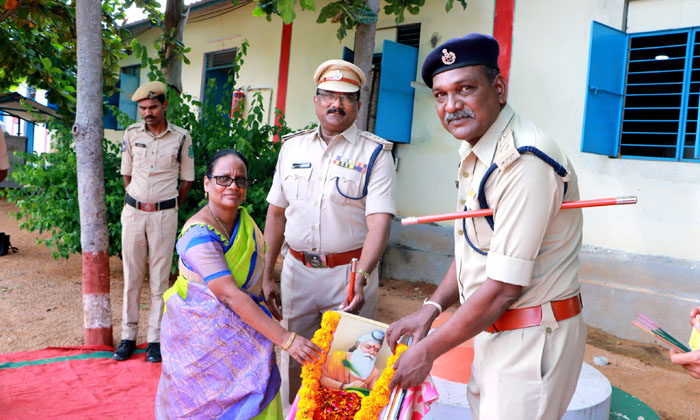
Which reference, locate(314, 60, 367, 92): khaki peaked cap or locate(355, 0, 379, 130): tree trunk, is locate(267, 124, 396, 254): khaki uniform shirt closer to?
locate(314, 60, 367, 92): khaki peaked cap

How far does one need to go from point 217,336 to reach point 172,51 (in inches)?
185

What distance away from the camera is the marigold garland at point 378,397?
74.6 inches

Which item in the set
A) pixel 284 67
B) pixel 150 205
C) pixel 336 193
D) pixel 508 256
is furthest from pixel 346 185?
pixel 284 67

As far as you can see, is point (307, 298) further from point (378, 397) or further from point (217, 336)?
point (378, 397)

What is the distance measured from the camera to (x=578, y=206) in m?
1.61

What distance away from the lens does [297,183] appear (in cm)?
311

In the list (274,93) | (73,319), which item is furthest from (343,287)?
(274,93)

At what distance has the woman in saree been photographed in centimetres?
241

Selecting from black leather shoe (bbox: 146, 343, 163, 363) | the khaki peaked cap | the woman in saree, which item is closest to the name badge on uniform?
the khaki peaked cap

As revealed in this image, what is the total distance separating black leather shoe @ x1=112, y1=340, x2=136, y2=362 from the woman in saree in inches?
83.6

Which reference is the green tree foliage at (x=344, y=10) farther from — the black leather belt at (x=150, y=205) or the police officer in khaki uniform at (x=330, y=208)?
the police officer in khaki uniform at (x=330, y=208)

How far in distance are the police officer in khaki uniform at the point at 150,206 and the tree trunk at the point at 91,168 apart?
20 cm

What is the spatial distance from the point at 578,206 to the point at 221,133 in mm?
5371

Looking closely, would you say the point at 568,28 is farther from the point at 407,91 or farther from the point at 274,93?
the point at 274,93
